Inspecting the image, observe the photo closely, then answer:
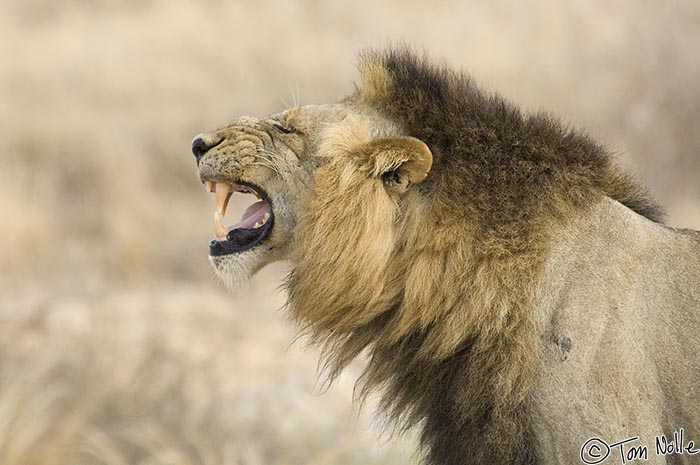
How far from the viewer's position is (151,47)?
14.9 meters

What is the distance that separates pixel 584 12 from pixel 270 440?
7338 mm

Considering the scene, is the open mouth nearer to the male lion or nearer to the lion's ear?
the male lion

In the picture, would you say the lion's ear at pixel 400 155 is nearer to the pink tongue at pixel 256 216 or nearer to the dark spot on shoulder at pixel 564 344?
the pink tongue at pixel 256 216

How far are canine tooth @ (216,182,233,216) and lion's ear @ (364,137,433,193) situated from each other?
52cm

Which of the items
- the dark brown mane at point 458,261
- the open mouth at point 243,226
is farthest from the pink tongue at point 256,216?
the dark brown mane at point 458,261

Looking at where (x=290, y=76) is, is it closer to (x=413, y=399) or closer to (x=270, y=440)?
(x=270, y=440)


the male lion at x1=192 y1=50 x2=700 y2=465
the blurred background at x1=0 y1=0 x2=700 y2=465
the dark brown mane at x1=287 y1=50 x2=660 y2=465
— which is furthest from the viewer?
the blurred background at x1=0 y1=0 x2=700 y2=465

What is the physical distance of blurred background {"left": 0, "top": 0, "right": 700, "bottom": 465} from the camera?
5.76 metres

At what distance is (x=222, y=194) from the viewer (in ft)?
10.7

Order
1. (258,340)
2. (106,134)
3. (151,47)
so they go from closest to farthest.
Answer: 1. (258,340)
2. (106,134)
3. (151,47)

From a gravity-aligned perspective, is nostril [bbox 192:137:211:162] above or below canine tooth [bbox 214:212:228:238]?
above

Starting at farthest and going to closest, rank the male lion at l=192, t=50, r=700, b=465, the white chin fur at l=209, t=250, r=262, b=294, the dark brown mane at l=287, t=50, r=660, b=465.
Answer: the white chin fur at l=209, t=250, r=262, b=294 < the dark brown mane at l=287, t=50, r=660, b=465 < the male lion at l=192, t=50, r=700, b=465

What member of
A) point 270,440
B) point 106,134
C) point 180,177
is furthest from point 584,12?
point 270,440
